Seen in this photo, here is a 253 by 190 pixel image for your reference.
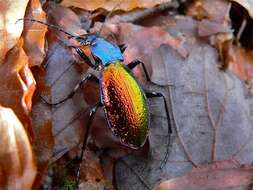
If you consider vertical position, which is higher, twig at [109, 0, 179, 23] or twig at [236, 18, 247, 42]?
twig at [109, 0, 179, 23]

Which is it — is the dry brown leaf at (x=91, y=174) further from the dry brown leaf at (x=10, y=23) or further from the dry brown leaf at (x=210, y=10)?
the dry brown leaf at (x=210, y=10)

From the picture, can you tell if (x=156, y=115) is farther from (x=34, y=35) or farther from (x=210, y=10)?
(x=210, y=10)

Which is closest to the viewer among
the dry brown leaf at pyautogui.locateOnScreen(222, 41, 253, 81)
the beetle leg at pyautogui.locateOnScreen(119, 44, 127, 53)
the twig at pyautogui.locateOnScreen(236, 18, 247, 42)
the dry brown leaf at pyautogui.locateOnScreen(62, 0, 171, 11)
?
the beetle leg at pyautogui.locateOnScreen(119, 44, 127, 53)

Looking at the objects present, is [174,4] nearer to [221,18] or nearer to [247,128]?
[221,18]

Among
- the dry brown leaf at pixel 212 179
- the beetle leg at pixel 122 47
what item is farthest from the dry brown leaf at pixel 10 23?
the dry brown leaf at pixel 212 179

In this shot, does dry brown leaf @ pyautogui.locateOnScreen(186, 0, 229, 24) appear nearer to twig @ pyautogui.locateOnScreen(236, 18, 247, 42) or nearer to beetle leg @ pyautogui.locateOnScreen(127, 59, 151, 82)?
twig @ pyautogui.locateOnScreen(236, 18, 247, 42)

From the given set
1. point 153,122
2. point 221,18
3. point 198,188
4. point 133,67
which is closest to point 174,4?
point 221,18

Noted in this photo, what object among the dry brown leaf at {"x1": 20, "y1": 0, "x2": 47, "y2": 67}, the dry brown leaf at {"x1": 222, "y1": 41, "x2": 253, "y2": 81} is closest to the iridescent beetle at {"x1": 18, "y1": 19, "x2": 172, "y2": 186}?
the dry brown leaf at {"x1": 20, "y1": 0, "x2": 47, "y2": 67}

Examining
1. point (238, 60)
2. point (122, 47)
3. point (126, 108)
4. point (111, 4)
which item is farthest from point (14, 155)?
point (238, 60)
